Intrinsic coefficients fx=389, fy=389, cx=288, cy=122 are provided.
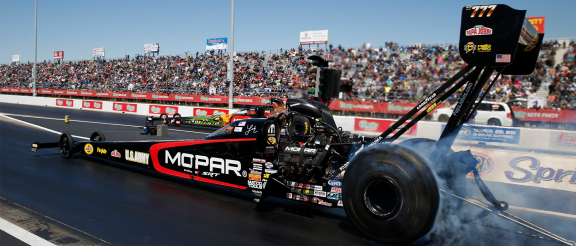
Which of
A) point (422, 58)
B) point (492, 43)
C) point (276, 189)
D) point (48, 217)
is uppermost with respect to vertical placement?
point (422, 58)

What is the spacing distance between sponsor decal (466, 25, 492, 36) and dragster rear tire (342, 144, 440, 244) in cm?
128

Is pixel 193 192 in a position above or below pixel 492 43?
below

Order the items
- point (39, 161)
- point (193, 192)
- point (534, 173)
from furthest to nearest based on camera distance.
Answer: point (39, 161), point (534, 173), point (193, 192)

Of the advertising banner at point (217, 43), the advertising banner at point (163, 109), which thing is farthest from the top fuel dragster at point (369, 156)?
the advertising banner at point (217, 43)

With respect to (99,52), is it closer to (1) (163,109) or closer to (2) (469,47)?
(1) (163,109)

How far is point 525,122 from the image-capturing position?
653 inches

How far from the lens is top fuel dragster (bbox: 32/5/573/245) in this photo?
147 inches

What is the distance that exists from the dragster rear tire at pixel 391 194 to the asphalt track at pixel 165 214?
57 cm

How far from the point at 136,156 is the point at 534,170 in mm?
7905

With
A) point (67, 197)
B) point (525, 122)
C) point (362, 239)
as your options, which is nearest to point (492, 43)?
point (362, 239)

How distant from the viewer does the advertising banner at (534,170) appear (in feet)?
24.9

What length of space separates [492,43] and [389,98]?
60.4 ft

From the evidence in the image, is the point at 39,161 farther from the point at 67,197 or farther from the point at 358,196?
the point at 358,196

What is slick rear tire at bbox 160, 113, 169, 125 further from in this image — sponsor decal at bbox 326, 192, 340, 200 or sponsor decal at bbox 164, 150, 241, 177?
sponsor decal at bbox 326, 192, 340, 200
